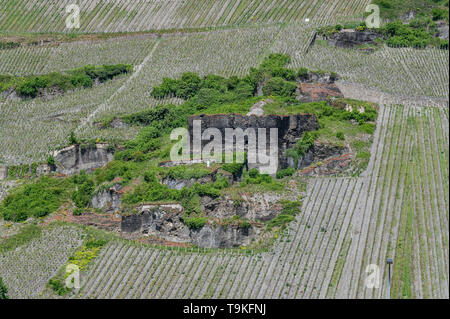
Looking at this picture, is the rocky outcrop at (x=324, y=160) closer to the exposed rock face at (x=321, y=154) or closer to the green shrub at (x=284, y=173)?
A: the exposed rock face at (x=321, y=154)

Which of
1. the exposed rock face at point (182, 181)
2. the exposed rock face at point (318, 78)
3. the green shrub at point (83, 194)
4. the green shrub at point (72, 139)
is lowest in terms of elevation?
the green shrub at point (83, 194)

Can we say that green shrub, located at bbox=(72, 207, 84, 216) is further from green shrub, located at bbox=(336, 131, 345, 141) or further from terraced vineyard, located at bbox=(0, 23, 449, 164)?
green shrub, located at bbox=(336, 131, 345, 141)

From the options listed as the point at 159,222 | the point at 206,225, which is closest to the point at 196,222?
the point at 206,225

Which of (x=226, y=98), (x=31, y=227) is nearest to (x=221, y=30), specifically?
(x=226, y=98)

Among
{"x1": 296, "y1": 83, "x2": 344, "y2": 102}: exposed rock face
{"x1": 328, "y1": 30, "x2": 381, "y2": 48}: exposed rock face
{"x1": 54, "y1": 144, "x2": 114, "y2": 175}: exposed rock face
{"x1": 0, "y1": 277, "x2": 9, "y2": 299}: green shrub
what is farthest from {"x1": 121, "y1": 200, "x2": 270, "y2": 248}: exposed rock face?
{"x1": 328, "y1": 30, "x2": 381, "y2": 48}: exposed rock face

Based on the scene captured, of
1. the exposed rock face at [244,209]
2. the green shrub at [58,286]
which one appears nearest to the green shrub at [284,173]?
the exposed rock face at [244,209]

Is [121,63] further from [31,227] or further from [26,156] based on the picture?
A: [31,227]
